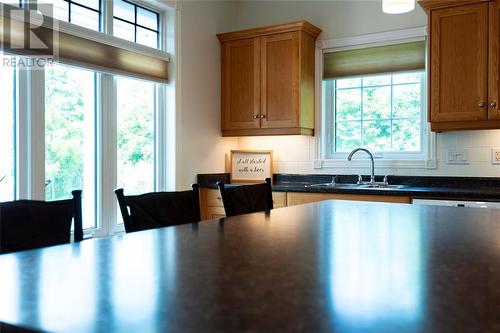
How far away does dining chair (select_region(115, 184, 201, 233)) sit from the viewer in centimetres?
169

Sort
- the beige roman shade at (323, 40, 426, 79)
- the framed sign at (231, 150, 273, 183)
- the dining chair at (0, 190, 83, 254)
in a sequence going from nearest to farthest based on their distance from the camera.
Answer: the dining chair at (0, 190, 83, 254) → the beige roman shade at (323, 40, 426, 79) → the framed sign at (231, 150, 273, 183)

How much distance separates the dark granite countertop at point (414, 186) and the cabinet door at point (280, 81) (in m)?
0.59

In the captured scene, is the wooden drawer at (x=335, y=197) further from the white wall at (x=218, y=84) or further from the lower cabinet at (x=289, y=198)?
the white wall at (x=218, y=84)

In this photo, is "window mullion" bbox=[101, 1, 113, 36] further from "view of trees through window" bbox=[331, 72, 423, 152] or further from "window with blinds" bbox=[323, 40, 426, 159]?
"view of trees through window" bbox=[331, 72, 423, 152]

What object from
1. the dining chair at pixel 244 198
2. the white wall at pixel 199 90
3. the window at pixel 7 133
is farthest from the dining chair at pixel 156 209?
the white wall at pixel 199 90

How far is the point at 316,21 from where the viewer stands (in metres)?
4.32

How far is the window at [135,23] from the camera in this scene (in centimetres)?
349

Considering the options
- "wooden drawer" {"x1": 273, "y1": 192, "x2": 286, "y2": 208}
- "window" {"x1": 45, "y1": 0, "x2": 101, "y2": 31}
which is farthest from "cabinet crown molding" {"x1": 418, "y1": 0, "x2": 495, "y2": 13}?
"window" {"x1": 45, "y1": 0, "x2": 101, "y2": 31}

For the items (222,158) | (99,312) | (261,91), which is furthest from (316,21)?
(99,312)

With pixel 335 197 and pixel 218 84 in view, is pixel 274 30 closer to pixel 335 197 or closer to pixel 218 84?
pixel 218 84

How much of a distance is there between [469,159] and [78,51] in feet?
9.89

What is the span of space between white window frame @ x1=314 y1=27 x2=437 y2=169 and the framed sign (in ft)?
1.53

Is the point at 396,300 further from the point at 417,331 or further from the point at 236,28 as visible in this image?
the point at 236,28
